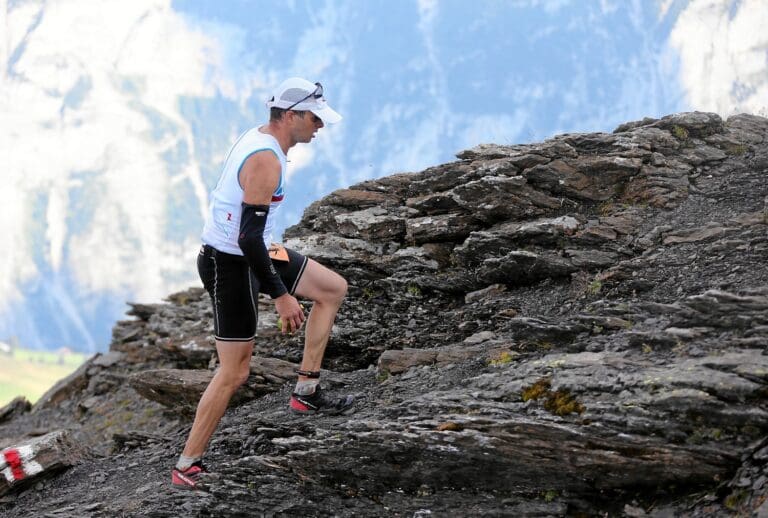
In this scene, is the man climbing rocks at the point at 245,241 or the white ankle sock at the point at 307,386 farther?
the white ankle sock at the point at 307,386

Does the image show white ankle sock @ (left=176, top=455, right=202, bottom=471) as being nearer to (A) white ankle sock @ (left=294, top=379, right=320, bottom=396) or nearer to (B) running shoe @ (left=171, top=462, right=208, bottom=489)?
(B) running shoe @ (left=171, top=462, right=208, bottom=489)

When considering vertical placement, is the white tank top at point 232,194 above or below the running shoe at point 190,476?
above

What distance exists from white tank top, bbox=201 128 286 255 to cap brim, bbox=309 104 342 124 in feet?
1.96

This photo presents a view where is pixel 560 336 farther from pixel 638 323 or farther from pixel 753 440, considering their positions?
pixel 753 440

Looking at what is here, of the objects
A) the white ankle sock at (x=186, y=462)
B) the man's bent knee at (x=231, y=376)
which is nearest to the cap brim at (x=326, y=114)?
the man's bent knee at (x=231, y=376)

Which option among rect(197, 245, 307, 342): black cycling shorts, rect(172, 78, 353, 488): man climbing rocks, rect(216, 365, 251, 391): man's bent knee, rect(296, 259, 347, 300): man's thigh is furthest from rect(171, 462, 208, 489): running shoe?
rect(296, 259, 347, 300): man's thigh

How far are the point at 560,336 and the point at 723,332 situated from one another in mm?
2055

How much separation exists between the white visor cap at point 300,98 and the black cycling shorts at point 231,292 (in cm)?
178

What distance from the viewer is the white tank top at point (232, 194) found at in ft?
26.6

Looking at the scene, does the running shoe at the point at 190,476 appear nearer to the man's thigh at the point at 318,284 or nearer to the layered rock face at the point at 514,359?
the layered rock face at the point at 514,359

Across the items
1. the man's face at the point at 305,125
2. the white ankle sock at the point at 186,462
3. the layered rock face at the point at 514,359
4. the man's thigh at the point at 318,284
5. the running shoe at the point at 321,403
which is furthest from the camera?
the running shoe at the point at 321,403

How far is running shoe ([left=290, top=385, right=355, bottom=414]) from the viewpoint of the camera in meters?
9.73

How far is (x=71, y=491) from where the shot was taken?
11.7 meters

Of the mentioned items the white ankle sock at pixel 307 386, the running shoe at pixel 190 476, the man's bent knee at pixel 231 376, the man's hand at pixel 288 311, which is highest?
the man's hand at pixel 288 311
